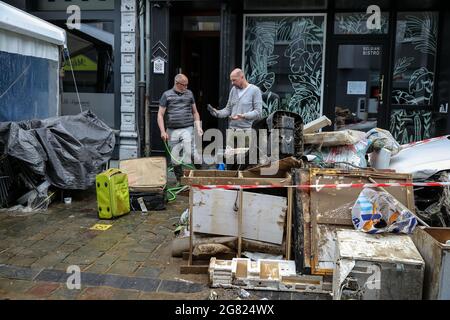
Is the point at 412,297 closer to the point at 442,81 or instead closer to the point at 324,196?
the point at 324,196

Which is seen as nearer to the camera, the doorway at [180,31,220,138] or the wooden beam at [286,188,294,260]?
the wooden beam at [286,188,294,260]

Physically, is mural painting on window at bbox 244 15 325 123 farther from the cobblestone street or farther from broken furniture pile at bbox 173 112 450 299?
broken furniture pile at bbox 173 112 450 299

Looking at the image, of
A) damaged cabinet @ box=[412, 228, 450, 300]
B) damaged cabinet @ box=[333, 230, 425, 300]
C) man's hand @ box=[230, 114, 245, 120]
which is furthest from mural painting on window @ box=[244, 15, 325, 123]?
damaged cabinet @ box=[333, 230, 425, 300]

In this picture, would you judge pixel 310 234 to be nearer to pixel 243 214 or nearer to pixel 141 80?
pixel 243 214

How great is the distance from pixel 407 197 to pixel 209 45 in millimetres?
A: 7175

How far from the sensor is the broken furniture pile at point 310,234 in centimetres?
323

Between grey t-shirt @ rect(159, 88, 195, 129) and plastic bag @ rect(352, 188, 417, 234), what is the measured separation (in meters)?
3.78

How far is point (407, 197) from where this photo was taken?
4.20 m

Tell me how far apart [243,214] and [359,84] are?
5515 millimetres

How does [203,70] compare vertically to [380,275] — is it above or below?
above

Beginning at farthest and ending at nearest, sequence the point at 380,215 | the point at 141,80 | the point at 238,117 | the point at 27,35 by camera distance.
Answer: the point at 141,80 < the point at 27,35 < the point at 238,117 < the point at 380,215

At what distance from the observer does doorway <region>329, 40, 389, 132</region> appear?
28.6ft

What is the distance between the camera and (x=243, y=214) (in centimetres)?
425

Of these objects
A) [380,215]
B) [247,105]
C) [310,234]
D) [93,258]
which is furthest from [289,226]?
[247,105]
